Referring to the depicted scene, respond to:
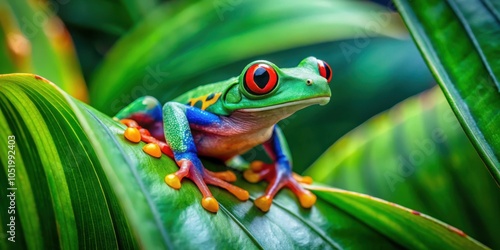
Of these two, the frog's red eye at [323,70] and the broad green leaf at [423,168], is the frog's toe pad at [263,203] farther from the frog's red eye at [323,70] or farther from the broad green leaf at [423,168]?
the broad green leaf at [423,168]

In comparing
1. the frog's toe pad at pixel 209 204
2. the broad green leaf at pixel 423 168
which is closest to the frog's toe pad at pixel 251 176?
the frog's toe pad at pixel 209 204

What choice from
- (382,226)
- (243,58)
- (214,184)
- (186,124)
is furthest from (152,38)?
(382,226)

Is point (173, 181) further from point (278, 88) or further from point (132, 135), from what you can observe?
point (278, 88)

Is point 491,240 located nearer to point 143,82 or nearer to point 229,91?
point 229,91

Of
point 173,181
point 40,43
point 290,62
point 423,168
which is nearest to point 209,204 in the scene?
point 173,181

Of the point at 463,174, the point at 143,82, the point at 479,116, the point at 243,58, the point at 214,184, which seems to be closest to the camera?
the point at 479,116

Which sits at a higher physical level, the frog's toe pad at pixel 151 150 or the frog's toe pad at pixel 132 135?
the frog's toe pad at pixel 132 135
